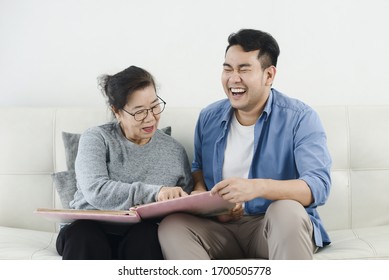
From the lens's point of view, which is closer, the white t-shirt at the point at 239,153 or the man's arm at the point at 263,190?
the man's arm at the point at 263,190

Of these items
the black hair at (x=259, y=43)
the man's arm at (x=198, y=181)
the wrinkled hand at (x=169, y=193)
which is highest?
the black hair at (x=259, y=43)

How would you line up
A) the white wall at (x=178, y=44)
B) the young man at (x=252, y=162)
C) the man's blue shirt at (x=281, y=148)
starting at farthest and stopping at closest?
1. the white wall at (x=178, y=44)
2. the man's blue shirt at (x=281, y=148)
3. the young man at (x=252, y=162)

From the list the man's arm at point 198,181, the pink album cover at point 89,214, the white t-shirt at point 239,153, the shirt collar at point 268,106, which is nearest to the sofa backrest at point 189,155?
the man's arm at point 198,181

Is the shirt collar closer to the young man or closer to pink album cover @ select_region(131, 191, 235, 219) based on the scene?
the young man

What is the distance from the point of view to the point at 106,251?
194 centimetres

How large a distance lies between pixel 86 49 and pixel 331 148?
113cm

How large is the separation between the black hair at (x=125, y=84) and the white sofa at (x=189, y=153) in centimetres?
29

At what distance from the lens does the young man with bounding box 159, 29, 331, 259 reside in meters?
1.89

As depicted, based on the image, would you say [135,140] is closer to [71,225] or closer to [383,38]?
[71,225]

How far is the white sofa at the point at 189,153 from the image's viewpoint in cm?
242

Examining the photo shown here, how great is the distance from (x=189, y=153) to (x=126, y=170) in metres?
0.36

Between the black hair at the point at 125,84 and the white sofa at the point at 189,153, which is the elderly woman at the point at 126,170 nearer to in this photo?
the black hair at the point at 125,84

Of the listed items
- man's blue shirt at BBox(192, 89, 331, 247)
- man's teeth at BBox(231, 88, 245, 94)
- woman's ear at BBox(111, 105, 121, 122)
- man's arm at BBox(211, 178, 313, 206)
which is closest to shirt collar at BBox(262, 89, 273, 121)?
man's blue shirt at BBox(192, 89, 331, 247)
